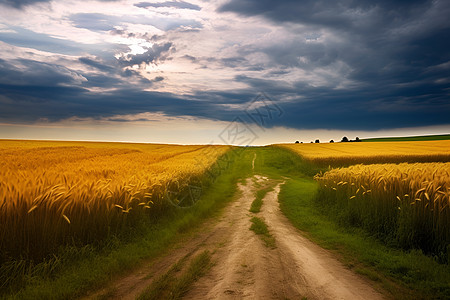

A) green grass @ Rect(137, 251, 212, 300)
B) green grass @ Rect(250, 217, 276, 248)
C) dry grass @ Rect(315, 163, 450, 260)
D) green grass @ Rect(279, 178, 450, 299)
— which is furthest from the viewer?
green grass @ Rect(250, 217, 276, 248)

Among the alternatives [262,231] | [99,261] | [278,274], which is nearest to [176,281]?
[99,261]

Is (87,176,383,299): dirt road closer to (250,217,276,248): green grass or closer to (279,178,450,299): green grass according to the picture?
(250,217,276,248): green grass

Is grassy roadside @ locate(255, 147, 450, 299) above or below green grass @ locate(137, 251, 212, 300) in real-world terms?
below

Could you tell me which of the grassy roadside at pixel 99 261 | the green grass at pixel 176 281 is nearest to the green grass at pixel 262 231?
the green grass at pixel 176 281

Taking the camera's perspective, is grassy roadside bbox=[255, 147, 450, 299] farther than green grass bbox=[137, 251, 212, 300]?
Yes

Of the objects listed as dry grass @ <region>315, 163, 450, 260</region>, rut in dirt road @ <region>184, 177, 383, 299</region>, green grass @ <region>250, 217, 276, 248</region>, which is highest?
dry grass @ <region>315, 163, 450, 260</region>

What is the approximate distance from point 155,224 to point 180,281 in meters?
3.98

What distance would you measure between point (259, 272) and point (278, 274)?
39 cm

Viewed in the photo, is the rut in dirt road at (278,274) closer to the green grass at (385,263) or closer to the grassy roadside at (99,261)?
the green grass at (385,263)

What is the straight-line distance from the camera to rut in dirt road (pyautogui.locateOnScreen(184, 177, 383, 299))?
4.83 meters

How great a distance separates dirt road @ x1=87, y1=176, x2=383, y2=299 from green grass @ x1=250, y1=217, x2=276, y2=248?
142mm

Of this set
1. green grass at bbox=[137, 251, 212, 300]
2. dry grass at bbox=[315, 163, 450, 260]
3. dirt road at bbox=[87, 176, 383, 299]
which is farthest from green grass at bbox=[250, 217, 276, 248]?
dry grass at bbox=[315, 163, 450, 260]

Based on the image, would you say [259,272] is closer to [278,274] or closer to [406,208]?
[278,274]

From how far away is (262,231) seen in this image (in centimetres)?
866
